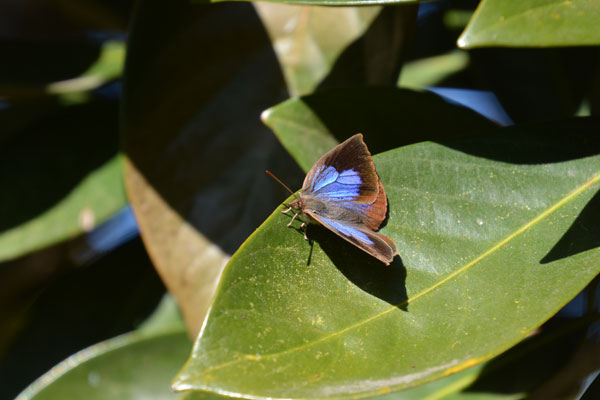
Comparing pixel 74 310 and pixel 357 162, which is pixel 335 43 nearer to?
pixel 357 162

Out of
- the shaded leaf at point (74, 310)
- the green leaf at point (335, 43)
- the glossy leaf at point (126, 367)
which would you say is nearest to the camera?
the green leaf at point (335, 43)

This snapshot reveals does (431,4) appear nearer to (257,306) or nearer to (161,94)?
(161,94)

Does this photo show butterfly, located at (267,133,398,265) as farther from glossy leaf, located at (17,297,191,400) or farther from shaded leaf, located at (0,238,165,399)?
shaded leaf, located at (0,238,165,399)

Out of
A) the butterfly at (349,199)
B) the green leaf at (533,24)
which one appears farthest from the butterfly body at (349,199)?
the green leaf at (533,24)

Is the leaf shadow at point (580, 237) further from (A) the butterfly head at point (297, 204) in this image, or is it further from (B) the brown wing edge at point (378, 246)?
(A) the butterfly head at point (297, 204)

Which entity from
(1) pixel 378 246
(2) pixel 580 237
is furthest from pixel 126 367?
(2) pixel 580 237

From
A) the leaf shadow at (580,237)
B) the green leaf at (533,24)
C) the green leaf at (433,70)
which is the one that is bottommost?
the green leaf at (433,70)
